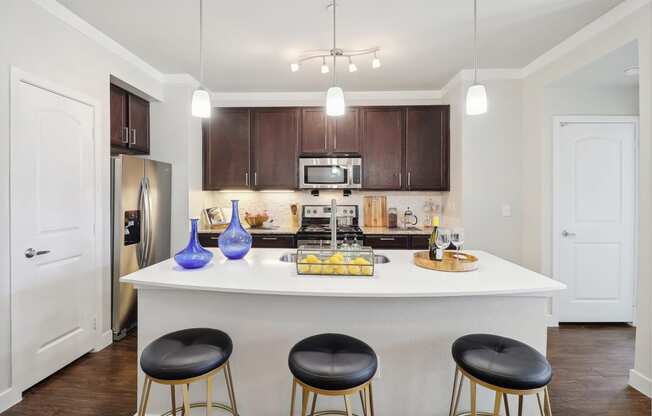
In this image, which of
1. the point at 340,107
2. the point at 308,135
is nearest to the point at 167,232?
the point at 308,135

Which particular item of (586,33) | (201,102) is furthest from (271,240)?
(586,33)

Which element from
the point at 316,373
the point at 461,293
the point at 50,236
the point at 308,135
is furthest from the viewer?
the point at 308,135

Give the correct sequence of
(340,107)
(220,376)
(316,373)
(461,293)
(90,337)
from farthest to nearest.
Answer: (90,337) → (340,107) → (220,376) → (461,293) → (316,373)

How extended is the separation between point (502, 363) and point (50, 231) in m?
2.79

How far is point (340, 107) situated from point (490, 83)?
2412 mm

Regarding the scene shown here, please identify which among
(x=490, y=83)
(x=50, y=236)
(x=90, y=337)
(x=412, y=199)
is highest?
(x=490, y=83)

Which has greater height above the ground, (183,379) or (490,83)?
(490,83)

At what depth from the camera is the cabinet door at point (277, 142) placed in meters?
→ 4.15

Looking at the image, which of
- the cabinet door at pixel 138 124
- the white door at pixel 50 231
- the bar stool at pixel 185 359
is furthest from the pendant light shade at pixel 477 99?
the cabinet door at pixel 138 124

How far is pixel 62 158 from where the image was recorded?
2453mm

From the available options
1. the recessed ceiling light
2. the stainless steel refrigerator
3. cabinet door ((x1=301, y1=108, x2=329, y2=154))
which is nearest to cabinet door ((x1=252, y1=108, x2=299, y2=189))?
cabinet door ((x1=301, y1=108, x2=329, y2=154))

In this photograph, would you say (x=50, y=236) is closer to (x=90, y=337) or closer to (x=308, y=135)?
(x=90, y=337)

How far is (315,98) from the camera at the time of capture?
4.25 metres

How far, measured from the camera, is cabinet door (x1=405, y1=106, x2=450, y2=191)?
4082 mm
